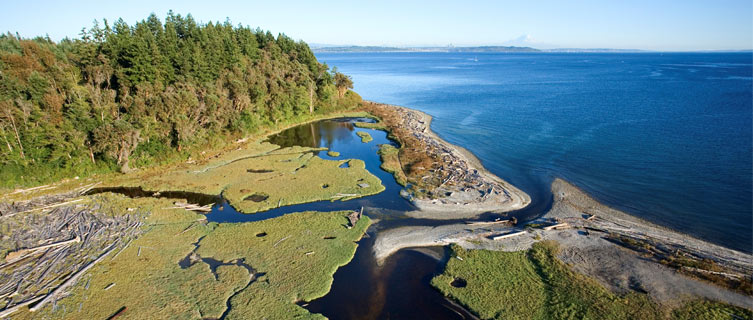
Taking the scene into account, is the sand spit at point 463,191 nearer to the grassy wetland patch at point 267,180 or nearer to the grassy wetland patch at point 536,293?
the grassy wetland patch at point 267,180

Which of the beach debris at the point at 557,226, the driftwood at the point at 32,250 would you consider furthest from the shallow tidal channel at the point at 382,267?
the driftwood at the point at 32,250

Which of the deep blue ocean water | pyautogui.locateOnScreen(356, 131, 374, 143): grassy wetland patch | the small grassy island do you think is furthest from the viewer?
pyautogui.locateOnScreen(356, 131, 374, 143): grassy wetland patch

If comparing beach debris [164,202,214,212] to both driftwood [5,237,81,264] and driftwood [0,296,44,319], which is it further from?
driftwood [0,296,44,319]

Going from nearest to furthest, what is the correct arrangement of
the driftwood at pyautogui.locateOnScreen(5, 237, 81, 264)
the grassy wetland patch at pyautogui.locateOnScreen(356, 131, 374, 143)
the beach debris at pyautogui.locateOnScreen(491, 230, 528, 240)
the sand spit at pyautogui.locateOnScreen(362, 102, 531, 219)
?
the driftwood at pyautogui.locateOnScreen(5, 237, 81, 264) → the beach debris at pyautogui.locateOnScreen(491, 230, 528, 240) → the sand spit at pyautogui.locateOnScreen(362, 102, 531, 219) → the grassy wetland patch at pyautogui.locateOnScreen(356, 131, 374, 143)

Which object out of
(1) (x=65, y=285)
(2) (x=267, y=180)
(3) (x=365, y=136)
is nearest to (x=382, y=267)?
(1) (x=65, y=285)

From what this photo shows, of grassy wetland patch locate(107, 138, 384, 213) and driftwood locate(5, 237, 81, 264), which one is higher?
driftwood locate(5, 237, 81, 264)

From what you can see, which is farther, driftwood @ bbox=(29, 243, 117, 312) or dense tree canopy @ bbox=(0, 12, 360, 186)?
dense tree canopy @ bbox=(0, 12, 360, 186)

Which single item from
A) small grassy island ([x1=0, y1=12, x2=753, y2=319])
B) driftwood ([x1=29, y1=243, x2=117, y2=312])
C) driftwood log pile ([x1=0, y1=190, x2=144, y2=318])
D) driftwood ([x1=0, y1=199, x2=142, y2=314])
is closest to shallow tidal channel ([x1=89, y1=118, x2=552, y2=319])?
small grassy island ([x1=0, y1=12, x2=753, y2=319])
